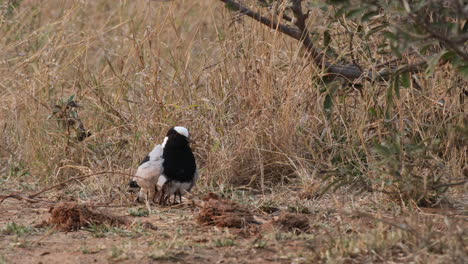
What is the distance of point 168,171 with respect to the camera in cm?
518

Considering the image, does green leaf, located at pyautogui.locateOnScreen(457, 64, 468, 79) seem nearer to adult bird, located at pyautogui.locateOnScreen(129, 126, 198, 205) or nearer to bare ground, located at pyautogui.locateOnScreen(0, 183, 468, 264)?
bare ground, located at pyautogui.locateOnScreen(0, 183, 468, 264)

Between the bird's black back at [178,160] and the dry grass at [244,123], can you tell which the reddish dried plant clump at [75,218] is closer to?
the bird's black back at [178,160]

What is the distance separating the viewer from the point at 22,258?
3.95 metres

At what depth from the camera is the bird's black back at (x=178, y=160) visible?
16.8ft

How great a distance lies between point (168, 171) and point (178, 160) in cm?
9

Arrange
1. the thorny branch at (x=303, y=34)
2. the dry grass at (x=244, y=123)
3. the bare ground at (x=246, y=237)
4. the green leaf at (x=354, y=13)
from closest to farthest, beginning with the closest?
1. the bare ground at (x=246, y=237)
2. the green leaf at (x=354, y=13)
3. the dry grass at (x=244, y=123)
4. the thorny branch at (x=303, y=34)

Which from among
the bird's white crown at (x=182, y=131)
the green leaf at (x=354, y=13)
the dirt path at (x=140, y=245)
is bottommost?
the dirt path at (x=140, y=245)

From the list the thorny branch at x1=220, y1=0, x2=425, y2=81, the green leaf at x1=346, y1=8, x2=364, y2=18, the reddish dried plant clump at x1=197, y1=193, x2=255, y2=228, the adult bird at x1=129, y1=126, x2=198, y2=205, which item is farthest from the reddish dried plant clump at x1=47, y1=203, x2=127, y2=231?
the thorny branch at x1=220, y1=0, x2=425, y2=81

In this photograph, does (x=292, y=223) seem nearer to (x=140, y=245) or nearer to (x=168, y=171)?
(x=140, y=245)

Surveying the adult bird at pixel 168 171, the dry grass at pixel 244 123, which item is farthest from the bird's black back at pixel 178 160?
the dry grass at pixel 244 123

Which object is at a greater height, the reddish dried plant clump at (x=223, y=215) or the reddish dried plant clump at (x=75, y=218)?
the reddish dried plant clump at (x=75, y=218)

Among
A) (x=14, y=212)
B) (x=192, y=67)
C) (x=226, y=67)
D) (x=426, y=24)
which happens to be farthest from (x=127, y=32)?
(x=426, y=24)

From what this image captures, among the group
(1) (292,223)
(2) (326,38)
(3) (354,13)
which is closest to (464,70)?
(3) (354,13)

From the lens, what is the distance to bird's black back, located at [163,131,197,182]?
16.8ft
